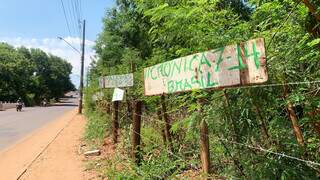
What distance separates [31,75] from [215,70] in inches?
3708

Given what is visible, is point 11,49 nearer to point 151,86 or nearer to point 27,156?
point 27,156

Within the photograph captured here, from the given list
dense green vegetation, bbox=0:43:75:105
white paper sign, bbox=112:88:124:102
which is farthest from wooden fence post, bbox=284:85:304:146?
dense green vegetation, bbox=0:43:75:105

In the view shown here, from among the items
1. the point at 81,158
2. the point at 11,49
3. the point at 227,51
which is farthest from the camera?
the point at 11,49

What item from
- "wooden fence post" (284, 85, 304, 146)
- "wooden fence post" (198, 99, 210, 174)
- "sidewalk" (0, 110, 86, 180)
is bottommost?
"sidewalk" (0, 110, 86, 180)

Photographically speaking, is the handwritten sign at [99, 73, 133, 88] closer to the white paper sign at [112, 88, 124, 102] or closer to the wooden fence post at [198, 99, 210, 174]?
the white paper sign at [112, 88, 124, 102]

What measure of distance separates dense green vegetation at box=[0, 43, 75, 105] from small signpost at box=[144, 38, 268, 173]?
74.9 m

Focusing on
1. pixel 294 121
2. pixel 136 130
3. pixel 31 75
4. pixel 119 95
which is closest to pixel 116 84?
pixel 119 95

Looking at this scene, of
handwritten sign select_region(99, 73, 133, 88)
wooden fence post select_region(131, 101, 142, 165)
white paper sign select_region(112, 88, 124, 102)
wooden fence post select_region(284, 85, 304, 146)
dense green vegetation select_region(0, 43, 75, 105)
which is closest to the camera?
wooden fence post select_region(284, 85, 304, 146)

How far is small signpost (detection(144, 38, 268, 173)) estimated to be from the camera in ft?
9.41

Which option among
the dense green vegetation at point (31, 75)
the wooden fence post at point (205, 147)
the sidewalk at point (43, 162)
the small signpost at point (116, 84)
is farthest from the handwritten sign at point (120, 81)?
the dense green vegetation at point (31, 75)

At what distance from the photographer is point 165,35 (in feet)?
14.3

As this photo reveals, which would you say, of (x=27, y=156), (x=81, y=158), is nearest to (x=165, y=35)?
(x=81, y=158)

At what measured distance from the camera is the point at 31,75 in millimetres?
93812

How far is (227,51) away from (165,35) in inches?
49.8
